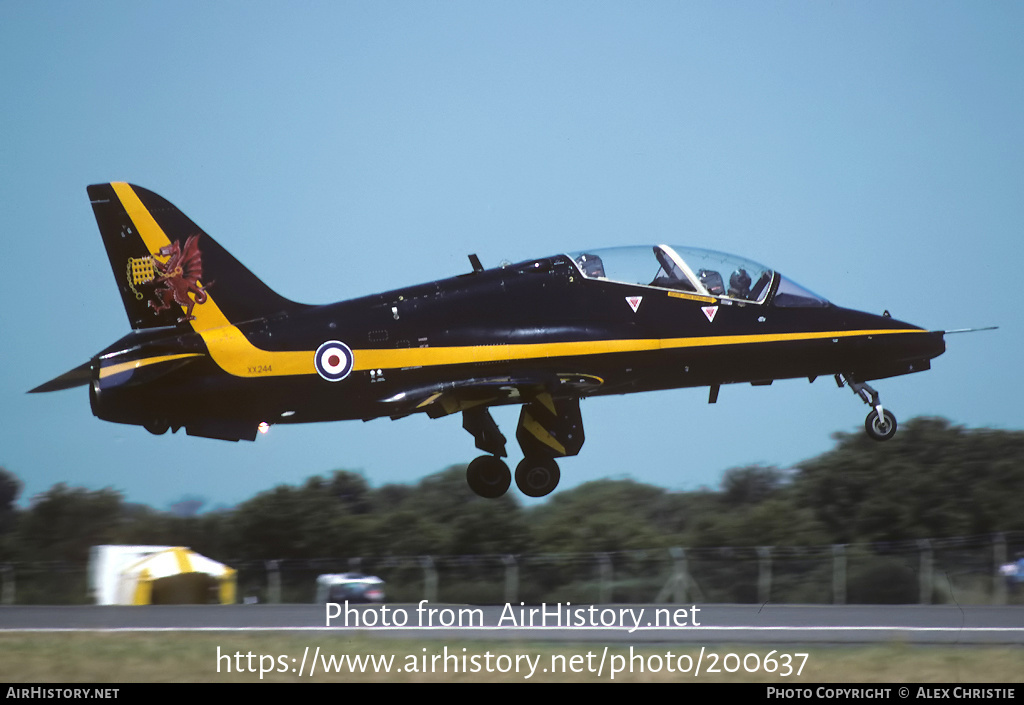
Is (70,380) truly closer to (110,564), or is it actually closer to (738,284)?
(110,564)

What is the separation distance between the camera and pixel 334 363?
21812mm

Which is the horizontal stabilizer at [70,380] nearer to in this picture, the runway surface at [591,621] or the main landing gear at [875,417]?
the runway surface at [591,621]

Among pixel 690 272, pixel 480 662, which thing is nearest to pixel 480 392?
pixel 690 272

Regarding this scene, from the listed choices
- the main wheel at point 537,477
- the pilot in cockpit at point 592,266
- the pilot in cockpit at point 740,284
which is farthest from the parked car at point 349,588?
the pilot in cockpit at point 740,284

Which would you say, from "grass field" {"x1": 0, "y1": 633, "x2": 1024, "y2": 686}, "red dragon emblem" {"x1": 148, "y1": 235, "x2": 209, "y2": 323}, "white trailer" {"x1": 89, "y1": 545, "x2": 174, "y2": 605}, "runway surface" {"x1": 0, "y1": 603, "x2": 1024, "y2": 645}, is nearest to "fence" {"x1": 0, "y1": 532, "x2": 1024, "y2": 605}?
"white trailer" {"x1": 89, "y1": 545, "x2": 174, "y2": 605}

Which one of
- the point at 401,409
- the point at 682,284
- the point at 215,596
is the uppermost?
the point at 682,284

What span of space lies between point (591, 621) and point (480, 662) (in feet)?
19.2

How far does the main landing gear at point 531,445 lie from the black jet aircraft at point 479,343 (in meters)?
0.43

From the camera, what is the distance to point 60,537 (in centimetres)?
Answer: 2973

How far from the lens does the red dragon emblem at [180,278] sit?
22.8m

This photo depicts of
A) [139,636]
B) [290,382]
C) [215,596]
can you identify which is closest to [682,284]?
[290,382]

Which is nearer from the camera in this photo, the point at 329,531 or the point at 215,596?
the point at 215,596
